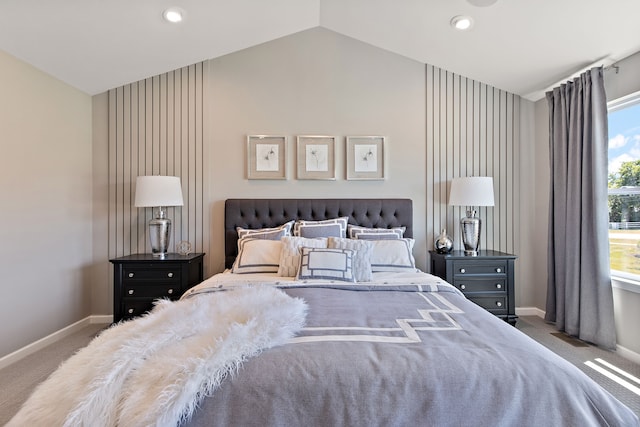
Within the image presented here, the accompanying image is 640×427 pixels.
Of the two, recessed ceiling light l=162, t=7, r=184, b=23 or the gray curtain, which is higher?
recessed ceiling light l=162, t=7, r=184, b=23

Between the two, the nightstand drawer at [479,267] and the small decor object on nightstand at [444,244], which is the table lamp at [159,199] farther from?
the nightstand drawer at [479,267]

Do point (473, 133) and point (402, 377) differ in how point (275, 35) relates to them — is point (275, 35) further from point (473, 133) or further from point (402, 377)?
point (402, 377)

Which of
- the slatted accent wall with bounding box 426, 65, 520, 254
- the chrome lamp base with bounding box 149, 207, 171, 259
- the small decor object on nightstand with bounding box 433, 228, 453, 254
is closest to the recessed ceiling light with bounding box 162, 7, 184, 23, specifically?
the chrome lamp base with bounding box 149, 207, 171, 259

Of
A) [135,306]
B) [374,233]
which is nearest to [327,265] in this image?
[374,233]

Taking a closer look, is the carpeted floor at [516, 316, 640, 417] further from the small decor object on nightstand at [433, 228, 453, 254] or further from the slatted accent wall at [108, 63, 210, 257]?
the slatted accent wall at [108, 63, 210, 257]

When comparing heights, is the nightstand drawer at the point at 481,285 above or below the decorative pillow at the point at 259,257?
below

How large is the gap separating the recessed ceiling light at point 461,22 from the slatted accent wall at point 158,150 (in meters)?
2.53

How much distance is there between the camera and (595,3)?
2.27 meters

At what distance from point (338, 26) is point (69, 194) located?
127 inches

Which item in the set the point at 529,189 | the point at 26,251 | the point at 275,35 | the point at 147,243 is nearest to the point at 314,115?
the point at 275,35

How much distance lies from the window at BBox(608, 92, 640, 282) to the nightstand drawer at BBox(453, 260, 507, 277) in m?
0.85

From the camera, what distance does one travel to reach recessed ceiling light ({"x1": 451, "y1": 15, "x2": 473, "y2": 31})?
2.69 m

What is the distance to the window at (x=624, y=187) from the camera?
2629mm

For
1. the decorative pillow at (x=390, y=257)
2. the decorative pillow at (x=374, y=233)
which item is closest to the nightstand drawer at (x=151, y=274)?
the decorative pillow at (x=374, y=233)
